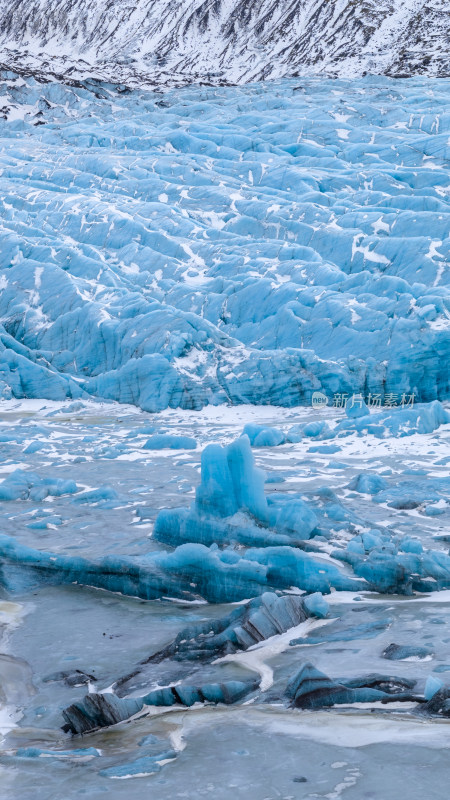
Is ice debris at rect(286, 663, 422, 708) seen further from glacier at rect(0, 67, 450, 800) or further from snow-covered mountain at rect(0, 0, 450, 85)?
snow-covered mountain at rect(0, 0, 450, 85)

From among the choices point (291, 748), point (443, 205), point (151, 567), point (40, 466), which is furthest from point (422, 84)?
point (291, 748)

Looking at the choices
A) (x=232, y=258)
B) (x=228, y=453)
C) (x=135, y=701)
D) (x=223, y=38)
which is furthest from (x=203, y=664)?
(x=223, y=38)

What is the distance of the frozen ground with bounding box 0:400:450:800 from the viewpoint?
4230 millimetres

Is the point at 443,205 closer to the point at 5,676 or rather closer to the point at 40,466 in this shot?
the point at 40,466

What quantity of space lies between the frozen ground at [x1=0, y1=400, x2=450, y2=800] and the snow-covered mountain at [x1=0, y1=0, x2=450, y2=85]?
3762 centimetres

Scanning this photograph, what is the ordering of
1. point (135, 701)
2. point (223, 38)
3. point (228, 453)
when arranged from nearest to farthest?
point (135, 701) → point (228, 453) → point (223, 38)

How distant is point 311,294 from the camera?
18.2 meters

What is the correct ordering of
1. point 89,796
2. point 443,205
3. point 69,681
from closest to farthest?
point 89,796
point 69,681
point 443,205

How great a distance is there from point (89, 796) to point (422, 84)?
37.2 metres

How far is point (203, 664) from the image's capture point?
5.76 m

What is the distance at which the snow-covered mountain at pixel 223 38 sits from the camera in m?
46.3

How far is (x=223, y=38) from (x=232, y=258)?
40813 mm

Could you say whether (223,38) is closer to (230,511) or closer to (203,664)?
(230,511)

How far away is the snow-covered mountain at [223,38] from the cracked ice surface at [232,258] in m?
15.9
